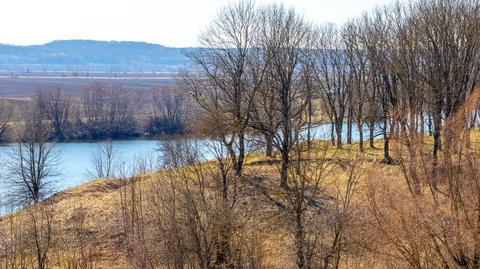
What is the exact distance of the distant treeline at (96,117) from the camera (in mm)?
77438

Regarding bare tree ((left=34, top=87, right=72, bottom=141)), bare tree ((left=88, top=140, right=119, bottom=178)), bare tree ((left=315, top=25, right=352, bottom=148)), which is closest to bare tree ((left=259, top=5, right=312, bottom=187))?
bare tree ((left=315, top=25, right=352, bottom=148))

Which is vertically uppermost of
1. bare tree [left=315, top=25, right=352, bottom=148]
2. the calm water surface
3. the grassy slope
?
bare tree [left=315, top=25, right=352, bottom=148]

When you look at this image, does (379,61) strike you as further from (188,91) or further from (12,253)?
(12,253)

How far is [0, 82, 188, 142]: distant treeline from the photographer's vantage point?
3049 inches

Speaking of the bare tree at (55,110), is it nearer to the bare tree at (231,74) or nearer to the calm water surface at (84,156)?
the calm water surface at (84,156)

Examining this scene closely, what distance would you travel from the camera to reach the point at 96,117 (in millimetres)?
84000

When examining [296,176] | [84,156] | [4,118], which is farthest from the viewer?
[4,118]

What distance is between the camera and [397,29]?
33688 millimetres

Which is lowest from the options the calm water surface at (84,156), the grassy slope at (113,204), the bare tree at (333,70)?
the calm water surface at (84,156)

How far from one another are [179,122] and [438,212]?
67644 mm

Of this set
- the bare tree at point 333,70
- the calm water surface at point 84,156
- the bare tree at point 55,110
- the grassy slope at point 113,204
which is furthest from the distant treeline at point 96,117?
the grassy slope at point 113,204

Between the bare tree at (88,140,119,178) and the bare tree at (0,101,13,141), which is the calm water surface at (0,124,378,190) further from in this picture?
the bare tree at (0,101,13,141)

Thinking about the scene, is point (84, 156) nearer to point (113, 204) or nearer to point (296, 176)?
point (113, 204)

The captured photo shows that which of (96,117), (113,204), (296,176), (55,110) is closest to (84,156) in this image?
(55,110)
